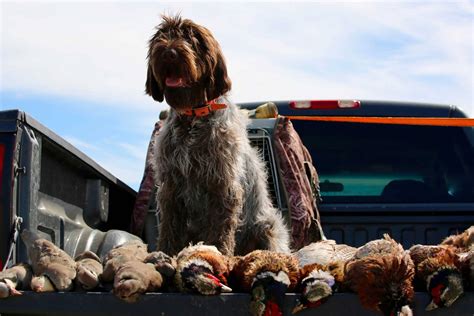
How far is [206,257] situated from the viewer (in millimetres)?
2791

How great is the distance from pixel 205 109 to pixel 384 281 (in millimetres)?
2617

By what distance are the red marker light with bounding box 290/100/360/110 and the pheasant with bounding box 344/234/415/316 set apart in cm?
285

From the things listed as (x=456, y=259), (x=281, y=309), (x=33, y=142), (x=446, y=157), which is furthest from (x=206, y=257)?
(x=446, y=157)

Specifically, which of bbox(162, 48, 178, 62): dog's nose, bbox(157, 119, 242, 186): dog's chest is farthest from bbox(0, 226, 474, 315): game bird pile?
bbox(157, 119, 242, 186): dog's chest

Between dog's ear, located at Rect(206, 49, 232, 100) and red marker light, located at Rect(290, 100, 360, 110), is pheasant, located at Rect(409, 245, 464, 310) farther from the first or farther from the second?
red marker light, located at Rect(290, 100, 360, 110)

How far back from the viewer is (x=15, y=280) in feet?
9.14

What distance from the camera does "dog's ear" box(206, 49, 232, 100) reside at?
4.96 m

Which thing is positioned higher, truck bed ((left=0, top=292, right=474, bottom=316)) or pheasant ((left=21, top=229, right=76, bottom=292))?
pheasant ((left=21, top=229, right=76, bottom=292))

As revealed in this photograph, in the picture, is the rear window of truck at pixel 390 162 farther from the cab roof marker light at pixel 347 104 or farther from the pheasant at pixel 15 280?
the pheasant at pixel 15 280

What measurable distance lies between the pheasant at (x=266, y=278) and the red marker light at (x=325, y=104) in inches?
108

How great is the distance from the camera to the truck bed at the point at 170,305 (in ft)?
8.26

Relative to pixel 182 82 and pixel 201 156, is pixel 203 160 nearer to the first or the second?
pixel 201 156

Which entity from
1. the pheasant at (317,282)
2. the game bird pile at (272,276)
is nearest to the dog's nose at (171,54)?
the game bird pile at (272,276)

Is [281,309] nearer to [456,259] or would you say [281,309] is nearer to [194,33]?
[456,259]
